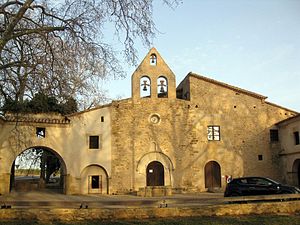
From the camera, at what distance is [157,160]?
2586 centimetres

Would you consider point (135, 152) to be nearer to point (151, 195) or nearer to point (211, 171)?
point (151, 195)

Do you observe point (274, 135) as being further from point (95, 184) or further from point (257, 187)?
point (95, 184)

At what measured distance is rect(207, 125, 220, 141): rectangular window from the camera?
2700cm

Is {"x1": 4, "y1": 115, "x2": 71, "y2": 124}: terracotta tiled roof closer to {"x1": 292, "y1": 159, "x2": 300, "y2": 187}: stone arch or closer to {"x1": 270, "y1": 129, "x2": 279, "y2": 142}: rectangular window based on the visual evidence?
{"x1": 270, "y1": 129, "x2": 279, "y2": 142}: rectangular window

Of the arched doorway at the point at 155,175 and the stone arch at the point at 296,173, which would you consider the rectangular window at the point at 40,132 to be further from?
the stone arch at the point at 296,173

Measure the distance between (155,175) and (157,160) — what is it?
1209 millimetres

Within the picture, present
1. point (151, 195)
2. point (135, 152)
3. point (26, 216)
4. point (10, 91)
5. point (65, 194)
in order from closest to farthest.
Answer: point (26, 216), point (10, 91), point (151, 195), point (65, 194), point (135, 152)

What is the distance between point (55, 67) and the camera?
449 inches

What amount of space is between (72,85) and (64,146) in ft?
44.5

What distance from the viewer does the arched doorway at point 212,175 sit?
2615cm

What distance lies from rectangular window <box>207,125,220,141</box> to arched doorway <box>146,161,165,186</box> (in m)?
4.85

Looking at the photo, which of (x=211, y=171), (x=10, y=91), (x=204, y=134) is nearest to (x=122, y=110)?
(x=204, y=134)

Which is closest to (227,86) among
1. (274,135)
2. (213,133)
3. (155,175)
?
(213,133)

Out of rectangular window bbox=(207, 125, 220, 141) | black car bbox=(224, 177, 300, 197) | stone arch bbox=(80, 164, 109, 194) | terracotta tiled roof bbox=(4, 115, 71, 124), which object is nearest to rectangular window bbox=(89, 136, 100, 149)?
stone arch bbox=(80, 164, 109, 194)
